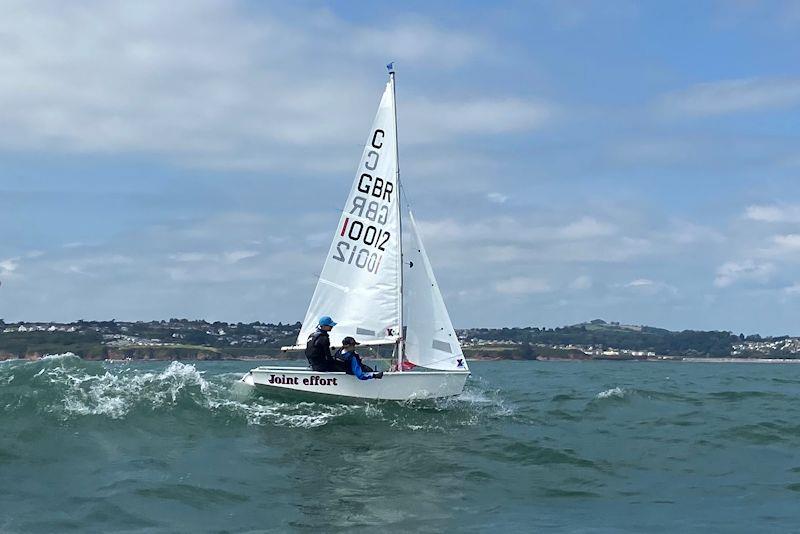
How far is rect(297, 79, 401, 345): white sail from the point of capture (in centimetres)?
2431

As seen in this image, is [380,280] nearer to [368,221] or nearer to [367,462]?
[368,221]

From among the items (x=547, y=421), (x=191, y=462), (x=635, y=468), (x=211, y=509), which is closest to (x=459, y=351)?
(x=547, y=421)

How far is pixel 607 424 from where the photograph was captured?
22844 millimetres

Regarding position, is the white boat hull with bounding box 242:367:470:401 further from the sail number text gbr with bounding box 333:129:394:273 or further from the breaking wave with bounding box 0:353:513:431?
the sail number text gbr with bounding box 333:129:394:273

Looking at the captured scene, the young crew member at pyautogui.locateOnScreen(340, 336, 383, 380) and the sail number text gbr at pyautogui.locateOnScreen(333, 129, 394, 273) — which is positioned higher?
the sail number text gbr at pyautogui.locateOnScreen(333, 129, 394, 273)

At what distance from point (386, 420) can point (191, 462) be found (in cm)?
621

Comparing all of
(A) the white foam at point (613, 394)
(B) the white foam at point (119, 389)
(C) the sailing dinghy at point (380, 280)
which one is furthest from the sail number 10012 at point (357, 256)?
(A) the white foam at point (613, 394)

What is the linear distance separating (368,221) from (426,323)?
3.21 m

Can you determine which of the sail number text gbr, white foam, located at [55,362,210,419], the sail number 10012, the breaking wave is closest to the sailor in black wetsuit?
the breaking wave

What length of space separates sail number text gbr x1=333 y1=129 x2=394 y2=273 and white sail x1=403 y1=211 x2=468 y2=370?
3.38 feet

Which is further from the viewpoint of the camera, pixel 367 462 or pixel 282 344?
pixel 282 344

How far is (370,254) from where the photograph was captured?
24391 millimetres

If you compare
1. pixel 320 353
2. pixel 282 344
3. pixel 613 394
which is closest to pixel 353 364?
pixel 320 353

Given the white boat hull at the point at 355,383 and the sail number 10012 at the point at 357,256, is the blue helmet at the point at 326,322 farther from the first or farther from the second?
the sail number 10012 at the point at 357,256
